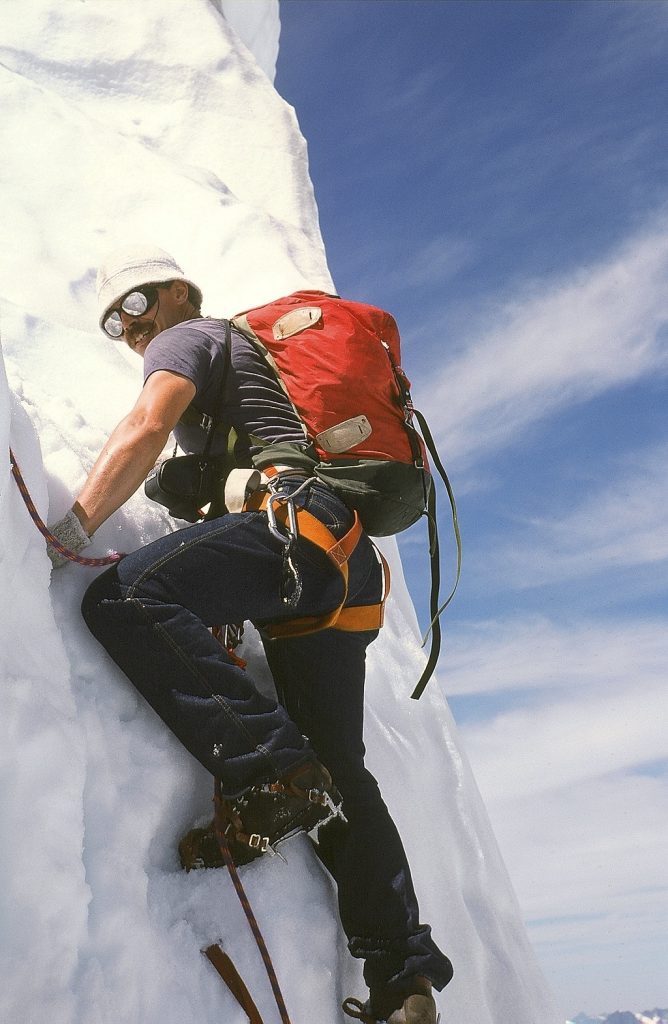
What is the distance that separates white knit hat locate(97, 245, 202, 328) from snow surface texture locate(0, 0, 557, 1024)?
41 centimetres

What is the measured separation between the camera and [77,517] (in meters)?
2.40

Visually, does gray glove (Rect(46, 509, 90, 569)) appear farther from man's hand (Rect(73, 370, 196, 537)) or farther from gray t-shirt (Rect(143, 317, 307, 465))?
gray t-shirt (Rect(143, 317, 307, 465))

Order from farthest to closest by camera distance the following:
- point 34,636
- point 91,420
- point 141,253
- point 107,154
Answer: point 107,154
point 91,420
point 141,253
point 34,636

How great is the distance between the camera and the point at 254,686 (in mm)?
2387

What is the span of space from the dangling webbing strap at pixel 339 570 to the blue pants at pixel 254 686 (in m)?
0.02

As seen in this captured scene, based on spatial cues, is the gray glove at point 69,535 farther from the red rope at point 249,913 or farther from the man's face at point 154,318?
the man's face at point 154,318

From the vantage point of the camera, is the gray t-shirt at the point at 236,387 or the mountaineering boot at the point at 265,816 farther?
the gray t-shirt at the point at 236,387

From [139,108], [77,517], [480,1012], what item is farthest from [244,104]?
[480,1012]

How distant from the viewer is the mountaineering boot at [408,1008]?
7.79ft

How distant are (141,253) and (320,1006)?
222cm

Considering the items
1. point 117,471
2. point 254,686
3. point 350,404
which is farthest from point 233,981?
point 350,404

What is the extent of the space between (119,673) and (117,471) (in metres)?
0.51

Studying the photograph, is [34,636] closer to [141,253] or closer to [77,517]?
[77,517]

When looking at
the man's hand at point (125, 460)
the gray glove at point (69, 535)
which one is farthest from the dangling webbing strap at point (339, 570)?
the gray glove at point (69, 535)
